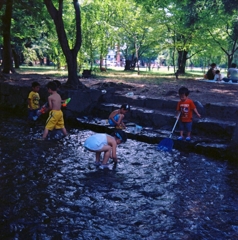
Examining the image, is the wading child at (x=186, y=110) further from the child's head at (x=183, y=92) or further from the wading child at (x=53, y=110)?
the wading child at (x=53, y=110)

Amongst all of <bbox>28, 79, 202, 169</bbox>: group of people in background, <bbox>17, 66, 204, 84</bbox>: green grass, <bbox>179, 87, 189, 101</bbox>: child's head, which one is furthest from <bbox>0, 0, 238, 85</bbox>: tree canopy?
<bbox>179, 87, 189, 101</bbox>: child's head

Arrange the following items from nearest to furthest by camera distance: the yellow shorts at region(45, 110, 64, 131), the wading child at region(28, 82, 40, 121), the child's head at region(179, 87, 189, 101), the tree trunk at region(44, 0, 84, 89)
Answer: the child's head at region(179, 87, 189, 101) → the yellow shorts at region(45, 110, 64, 131) → the wading child at region(28, 82, 40, 121) → the tree trunk at region(44, 0, 84, 89)

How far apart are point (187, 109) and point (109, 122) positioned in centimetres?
207

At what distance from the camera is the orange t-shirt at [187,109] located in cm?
730

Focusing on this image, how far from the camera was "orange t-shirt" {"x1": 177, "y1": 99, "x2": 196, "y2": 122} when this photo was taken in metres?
7.30

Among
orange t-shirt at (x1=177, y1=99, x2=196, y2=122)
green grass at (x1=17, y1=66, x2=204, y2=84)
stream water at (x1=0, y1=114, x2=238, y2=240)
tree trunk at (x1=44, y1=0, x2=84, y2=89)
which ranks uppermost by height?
tree trunk at (x1=44, y1=0, x2=84, y2=89)

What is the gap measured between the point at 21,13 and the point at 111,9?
9.43m

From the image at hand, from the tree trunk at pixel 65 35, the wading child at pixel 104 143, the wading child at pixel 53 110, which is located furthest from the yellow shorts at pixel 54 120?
the tree trunk at pixel 65 35

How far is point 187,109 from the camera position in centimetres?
732

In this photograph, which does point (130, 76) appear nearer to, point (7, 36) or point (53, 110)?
point (7, 36)

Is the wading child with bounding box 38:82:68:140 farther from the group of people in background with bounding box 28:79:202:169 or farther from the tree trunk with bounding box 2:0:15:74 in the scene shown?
the tree trunk with bounding box 2:0:15:74

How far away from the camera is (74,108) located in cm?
1016

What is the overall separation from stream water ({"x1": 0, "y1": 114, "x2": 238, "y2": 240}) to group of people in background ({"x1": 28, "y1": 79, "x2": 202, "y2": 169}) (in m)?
0.43

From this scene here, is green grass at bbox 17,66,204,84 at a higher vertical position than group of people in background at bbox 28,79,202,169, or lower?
higher
